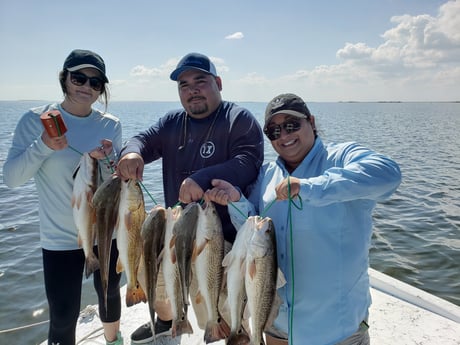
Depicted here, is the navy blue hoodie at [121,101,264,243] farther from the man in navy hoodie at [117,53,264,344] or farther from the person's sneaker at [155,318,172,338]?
the person's sneaker at [155,318,172,338]

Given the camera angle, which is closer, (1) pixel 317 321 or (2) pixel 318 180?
(2) pixel 318 180

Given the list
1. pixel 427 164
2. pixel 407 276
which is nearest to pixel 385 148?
pixel 427 164

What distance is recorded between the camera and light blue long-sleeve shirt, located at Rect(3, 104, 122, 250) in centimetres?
363

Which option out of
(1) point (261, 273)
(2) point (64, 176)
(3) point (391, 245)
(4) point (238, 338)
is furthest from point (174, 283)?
(3) point (391, 245)

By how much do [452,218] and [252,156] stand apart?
11.5 m

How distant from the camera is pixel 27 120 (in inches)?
144

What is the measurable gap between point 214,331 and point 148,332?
71.0 inches

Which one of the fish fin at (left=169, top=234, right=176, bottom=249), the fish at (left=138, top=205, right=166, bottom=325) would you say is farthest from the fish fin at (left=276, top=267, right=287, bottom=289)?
the fish at (left=138, top=205, right=166, bottom=325)

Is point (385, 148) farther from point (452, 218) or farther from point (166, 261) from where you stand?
point (166, 261)

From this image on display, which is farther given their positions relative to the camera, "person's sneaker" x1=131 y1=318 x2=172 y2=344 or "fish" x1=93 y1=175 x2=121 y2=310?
"person's sneaker" x1=131 y1=318 x2=172 y2=344

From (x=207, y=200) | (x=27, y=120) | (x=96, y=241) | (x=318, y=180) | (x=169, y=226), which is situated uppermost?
(x=27, y=120)

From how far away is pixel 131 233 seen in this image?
11.1 ft

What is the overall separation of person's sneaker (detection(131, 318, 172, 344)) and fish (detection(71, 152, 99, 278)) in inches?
61.7

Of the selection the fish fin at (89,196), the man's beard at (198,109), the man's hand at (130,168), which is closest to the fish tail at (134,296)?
the fish fin at (89,196)
